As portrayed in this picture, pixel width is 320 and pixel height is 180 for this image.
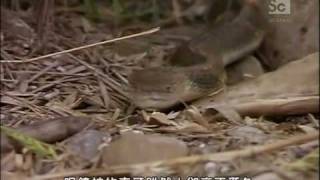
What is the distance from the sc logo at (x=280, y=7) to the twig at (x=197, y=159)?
37.5 inches

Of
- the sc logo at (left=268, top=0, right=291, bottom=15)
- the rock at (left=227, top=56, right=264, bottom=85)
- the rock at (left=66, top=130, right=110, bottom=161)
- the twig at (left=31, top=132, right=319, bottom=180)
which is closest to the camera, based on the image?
the twig at (left=31, top=132, right=319, bottom=180)

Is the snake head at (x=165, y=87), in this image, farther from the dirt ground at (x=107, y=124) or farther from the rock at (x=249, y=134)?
the rock at (x=249, y=134)

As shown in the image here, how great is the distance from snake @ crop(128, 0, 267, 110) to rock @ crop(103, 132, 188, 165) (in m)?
0.50

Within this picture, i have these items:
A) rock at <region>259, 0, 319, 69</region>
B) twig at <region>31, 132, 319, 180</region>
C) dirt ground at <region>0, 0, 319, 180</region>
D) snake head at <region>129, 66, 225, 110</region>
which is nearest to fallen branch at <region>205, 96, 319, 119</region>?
dirt ground at <region>0, 0, 319, 180</region>

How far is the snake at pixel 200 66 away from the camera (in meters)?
1.98

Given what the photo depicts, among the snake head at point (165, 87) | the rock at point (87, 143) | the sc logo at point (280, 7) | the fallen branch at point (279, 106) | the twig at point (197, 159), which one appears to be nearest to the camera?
the twig at point (197, 159)

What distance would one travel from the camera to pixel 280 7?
2.29 m

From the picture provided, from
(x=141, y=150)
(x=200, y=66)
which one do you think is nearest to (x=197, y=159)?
(x=141, y=150)

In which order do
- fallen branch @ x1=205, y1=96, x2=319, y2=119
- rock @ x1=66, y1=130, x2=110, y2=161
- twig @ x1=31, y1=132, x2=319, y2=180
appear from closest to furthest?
twig @ x1=31, y1=132, x2=319, y2=180, rock @ x1=66, y1=130, x2=110, y2=161, fallen branch @ x1=205, y1=96, x2=319, y2=119

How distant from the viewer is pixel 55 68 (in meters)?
2.23

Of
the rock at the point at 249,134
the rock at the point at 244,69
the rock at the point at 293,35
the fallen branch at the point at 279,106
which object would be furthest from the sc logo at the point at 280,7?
the rock at the point at 249,134

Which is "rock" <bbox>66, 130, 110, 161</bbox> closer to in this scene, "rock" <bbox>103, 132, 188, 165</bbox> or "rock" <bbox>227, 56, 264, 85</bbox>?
"rock" <bbox>103, 132, 188, 165</bbox>

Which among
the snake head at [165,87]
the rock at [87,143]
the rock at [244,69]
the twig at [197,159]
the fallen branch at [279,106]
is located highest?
the rock at [244,69]

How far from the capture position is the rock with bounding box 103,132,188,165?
138cm
